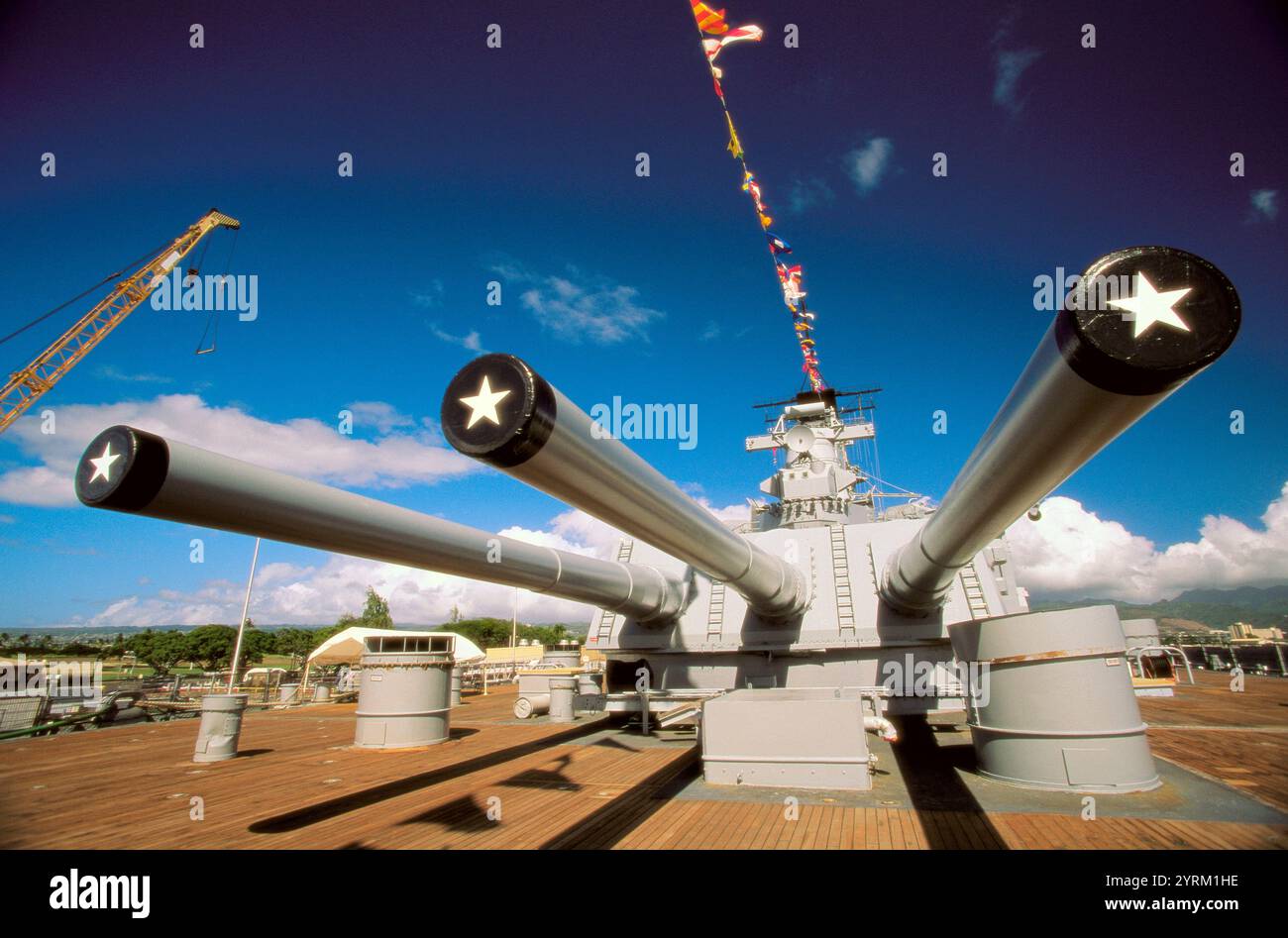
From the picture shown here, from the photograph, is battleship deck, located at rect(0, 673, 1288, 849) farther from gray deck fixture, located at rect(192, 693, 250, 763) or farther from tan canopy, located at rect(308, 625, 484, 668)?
tan canopy, located at rect(308, 625, 484, 668)

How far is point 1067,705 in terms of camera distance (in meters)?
5.53

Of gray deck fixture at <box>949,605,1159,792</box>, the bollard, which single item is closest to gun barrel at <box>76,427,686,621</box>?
gray deck fixture at <box>949,605,1159,792</box>

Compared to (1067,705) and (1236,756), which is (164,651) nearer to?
(1067,705)

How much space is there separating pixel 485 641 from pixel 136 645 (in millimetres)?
36126

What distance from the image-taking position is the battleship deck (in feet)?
14.8

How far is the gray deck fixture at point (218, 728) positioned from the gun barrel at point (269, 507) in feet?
19.1

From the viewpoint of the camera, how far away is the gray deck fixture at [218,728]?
805 cm

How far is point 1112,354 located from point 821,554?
9015mm

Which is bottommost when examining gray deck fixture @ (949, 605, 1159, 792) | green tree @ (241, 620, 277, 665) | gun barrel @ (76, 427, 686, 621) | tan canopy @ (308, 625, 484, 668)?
green tree @ (241, 620, 277, 665)

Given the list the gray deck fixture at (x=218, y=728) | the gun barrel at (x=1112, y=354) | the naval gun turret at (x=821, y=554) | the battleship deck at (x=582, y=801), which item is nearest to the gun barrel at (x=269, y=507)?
the naval gun turret at (x=821, y=554)

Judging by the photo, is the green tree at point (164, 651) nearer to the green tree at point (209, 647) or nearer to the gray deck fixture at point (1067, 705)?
the green tree at point (209, 647)

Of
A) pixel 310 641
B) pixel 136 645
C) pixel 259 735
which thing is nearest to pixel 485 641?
pixel 310 641

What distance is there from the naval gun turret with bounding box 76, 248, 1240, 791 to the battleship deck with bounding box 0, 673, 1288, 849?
Result: 0.62 metres
